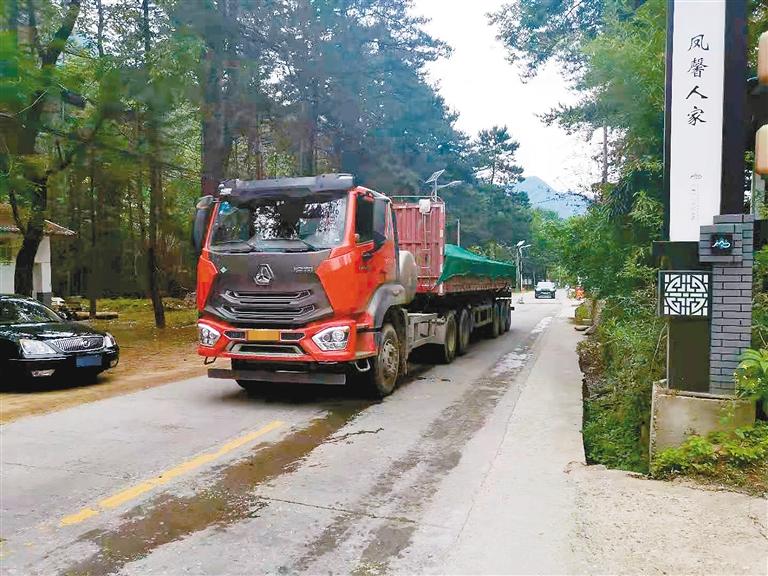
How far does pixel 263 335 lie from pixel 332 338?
85cm

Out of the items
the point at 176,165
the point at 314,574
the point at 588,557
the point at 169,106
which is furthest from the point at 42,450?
the point at 176,165

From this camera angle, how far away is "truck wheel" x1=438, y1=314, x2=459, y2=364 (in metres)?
12.2

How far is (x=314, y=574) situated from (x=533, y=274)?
325 ft

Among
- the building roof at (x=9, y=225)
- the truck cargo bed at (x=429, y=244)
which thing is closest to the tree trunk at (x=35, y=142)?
the building roof at (x=9, y=225)

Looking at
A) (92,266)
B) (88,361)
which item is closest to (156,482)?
(88,361)

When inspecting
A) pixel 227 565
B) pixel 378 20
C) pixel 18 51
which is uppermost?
pixel 378 20

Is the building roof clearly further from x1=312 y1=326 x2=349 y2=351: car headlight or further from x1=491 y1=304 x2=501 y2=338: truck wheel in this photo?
x1=491 y1=304 x2=501 y2=338: truck wheel

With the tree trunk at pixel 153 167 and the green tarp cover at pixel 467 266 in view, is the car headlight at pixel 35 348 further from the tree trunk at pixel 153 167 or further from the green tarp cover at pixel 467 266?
the tree trunk at pixel 153 167

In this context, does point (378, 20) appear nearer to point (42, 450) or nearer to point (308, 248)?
point (308, 248)

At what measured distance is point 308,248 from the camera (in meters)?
7.52

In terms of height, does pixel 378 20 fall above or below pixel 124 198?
above

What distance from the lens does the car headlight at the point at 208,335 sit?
7745 mm

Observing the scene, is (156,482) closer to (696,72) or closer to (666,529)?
(666,529)

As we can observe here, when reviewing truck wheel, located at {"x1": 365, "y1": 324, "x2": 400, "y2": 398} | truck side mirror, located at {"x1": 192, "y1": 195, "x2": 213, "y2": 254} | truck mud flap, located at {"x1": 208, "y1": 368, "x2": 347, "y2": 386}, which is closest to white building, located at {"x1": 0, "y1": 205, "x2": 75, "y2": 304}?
truck side mirror, located at {"x1": 192, "y1": 195, "x2": 213, "y2": 254}
